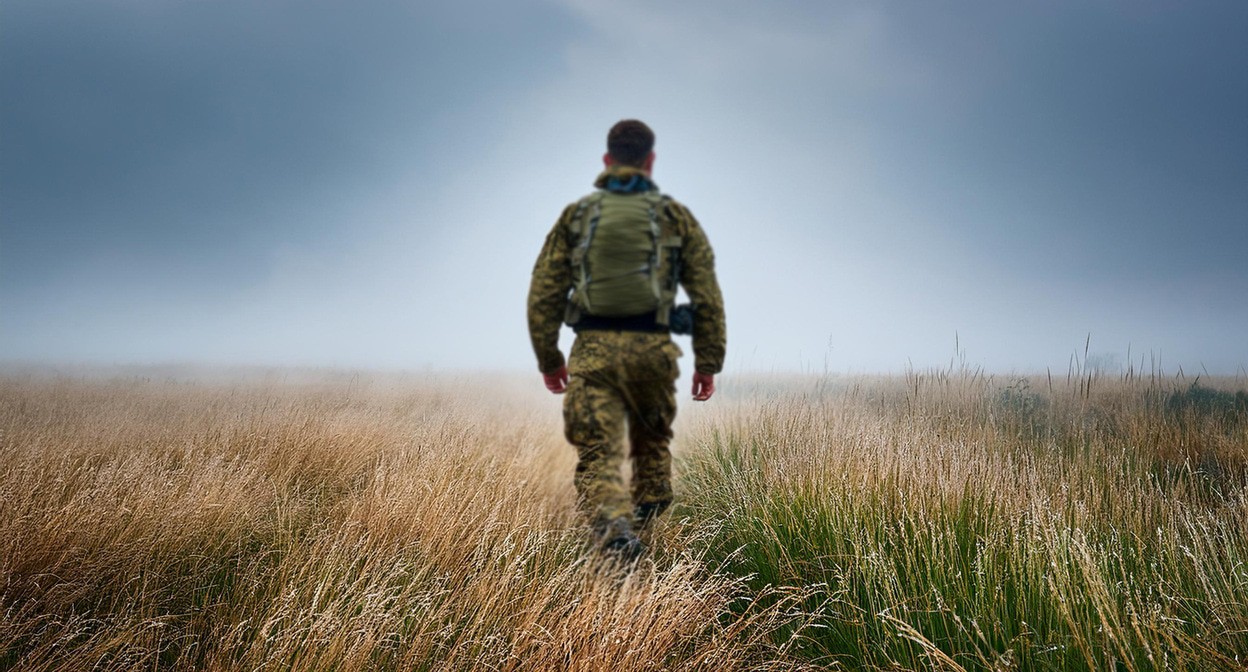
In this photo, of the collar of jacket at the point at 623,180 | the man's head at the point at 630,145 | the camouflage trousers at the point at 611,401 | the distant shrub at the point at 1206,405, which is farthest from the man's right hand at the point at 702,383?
the distant shrub at the point at 1206,405

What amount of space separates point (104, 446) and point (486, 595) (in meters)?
4.14

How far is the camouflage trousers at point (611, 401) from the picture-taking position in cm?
313

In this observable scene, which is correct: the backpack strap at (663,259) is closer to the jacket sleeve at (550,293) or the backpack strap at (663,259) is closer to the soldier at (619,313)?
the soldier at (619,313)

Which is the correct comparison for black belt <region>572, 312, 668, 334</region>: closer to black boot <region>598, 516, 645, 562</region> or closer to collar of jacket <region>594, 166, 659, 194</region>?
collar of jacket <region>594, 166, 659, 194</region>

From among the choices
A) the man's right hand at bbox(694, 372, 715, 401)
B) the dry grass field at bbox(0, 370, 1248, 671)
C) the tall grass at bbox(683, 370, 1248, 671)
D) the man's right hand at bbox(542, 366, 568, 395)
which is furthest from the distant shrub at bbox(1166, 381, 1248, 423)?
the man's right hand at bbox(542, 366, 568, 395)

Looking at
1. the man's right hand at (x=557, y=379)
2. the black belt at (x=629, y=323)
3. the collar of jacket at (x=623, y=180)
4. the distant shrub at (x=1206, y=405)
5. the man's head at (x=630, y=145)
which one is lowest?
the distant shrub at (x=1206, y=405)

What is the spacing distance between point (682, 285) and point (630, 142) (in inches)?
33.3

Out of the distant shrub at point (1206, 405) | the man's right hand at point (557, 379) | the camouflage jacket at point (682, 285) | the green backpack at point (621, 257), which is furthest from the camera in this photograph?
the distant shrub at point (1206, 405)

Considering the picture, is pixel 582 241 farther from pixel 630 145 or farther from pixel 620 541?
pixel 620 541

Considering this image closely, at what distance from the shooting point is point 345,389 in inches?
414

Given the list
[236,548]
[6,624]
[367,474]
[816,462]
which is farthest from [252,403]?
[816,462]

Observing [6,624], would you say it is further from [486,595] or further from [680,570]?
[680,570]

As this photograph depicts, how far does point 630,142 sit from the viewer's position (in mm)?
3123

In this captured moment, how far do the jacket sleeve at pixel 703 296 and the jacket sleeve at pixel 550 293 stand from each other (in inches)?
25.9
